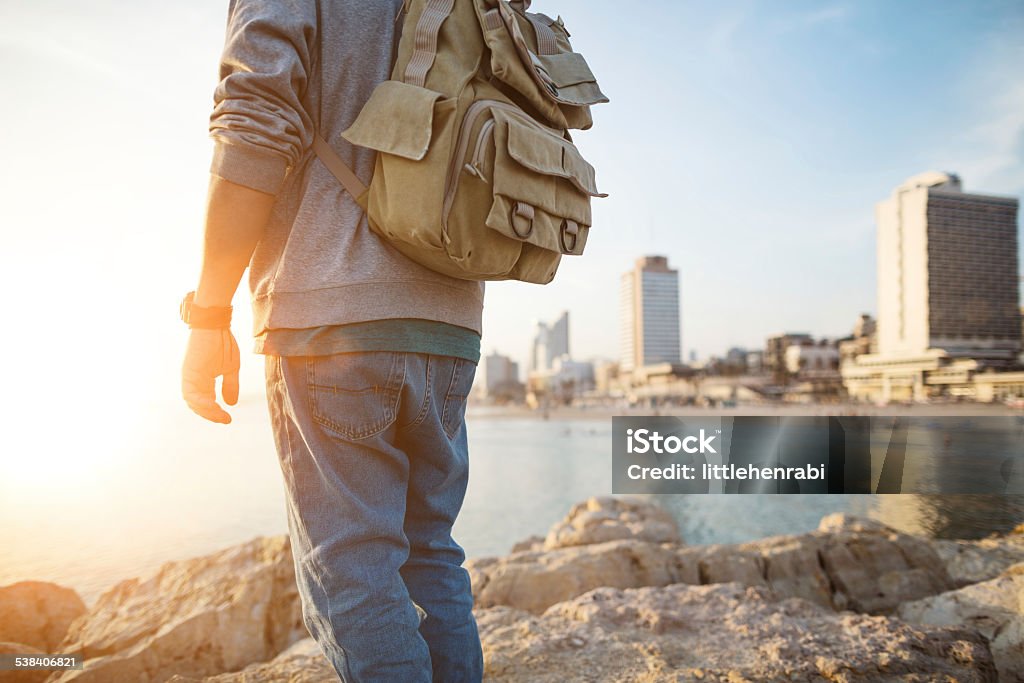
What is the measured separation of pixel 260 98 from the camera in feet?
3.11

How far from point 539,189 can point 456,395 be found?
0.41 m

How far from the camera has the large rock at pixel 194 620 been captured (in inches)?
115

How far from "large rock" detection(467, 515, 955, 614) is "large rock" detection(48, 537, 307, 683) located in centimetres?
119

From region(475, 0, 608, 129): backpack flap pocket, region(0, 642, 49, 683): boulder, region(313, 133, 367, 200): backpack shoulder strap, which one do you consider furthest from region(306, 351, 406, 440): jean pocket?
region(0, 642, 49, 683): boulder

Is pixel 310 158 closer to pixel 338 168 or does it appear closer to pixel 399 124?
pixel 338 168

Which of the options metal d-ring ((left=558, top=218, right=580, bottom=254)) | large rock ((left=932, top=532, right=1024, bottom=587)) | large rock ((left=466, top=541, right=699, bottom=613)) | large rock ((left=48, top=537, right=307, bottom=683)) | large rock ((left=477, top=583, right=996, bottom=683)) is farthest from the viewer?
large rock ((left=932, top=532, right=1024, bottom=587))

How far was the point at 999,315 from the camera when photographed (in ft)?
181

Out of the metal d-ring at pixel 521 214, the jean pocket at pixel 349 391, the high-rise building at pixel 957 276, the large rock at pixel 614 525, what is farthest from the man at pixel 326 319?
the high-rise building at pixel 957 276

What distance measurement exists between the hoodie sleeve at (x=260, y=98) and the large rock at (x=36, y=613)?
3512 millimetres

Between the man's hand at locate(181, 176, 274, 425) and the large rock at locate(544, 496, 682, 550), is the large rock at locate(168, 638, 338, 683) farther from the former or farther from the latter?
the large rock at locate(544, 496, 682, 550)

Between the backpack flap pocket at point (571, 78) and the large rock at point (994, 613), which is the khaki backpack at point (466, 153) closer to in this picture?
the backpack flap pocket at point (571, 78)

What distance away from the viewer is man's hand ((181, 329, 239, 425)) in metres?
1.03

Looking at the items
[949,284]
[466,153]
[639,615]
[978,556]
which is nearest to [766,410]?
[949,284]

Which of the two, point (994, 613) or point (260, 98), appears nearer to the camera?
point (260, 98)
